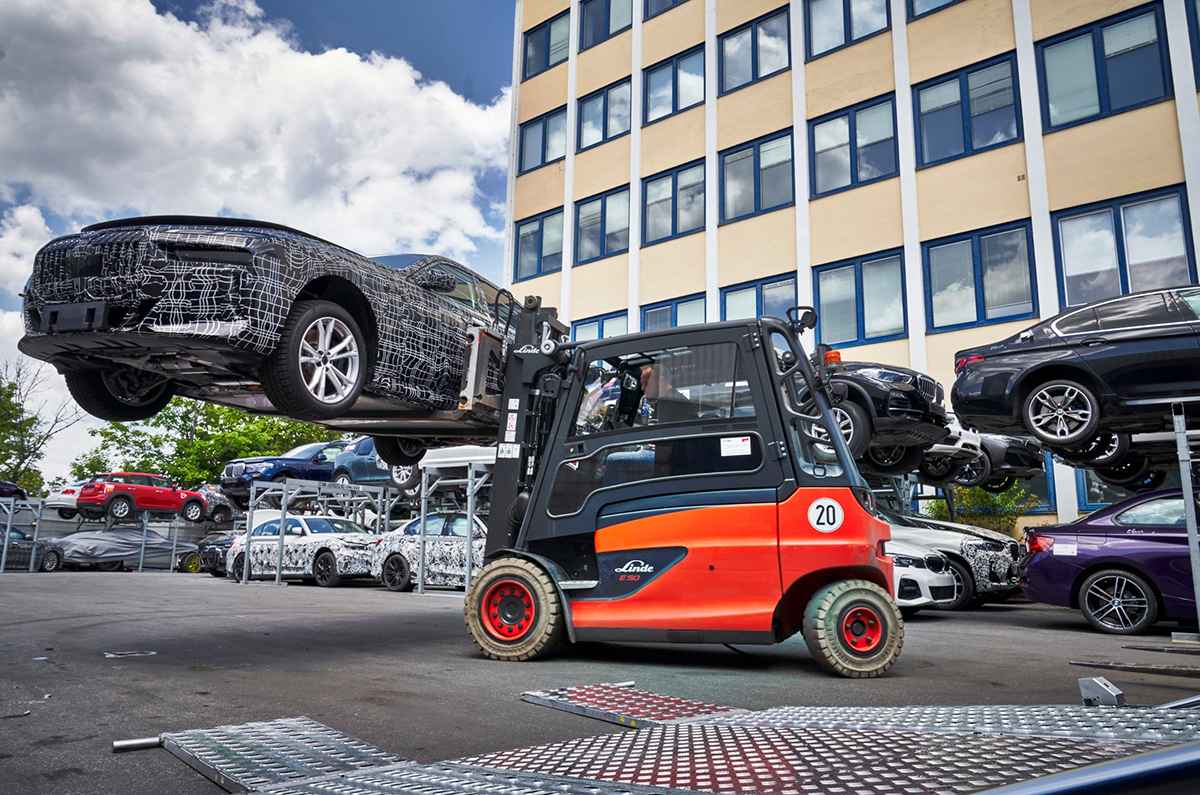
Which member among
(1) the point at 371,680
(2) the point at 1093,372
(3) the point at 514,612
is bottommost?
(1) the point at 371,680

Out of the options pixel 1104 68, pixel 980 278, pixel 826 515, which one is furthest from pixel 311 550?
pixel 1104 68

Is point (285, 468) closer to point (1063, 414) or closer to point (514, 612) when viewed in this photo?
point (514, 612)

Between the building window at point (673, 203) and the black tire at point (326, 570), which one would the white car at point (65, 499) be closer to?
the black tire at point (326, 570)

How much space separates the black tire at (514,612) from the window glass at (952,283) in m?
13.7

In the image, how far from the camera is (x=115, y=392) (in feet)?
19.6

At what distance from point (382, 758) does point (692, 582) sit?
295 cm

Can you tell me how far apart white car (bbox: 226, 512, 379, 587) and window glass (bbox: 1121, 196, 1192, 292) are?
1545cm

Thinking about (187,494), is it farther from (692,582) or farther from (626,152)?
(692,582)

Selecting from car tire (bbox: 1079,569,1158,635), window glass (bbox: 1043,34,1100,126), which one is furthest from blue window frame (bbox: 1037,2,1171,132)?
car tire (bbox: 1079,569,1158,635)

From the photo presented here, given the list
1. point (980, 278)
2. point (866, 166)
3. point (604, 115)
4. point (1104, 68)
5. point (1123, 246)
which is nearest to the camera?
point (1123, 246)

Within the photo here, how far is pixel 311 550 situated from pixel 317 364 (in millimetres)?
14773

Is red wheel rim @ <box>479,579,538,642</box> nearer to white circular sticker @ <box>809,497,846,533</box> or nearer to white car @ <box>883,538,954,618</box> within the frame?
white circular sticker @ <box>809,497,846,533</box>

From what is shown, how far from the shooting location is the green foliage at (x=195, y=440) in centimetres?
4391

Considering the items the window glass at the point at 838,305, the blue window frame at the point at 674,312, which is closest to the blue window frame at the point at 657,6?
the blue window frame at the point at 674,312
